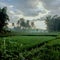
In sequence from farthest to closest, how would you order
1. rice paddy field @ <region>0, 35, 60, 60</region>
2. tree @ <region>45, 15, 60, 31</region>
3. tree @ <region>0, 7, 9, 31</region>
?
tree @ <region>45, 15, 60, 31</region>, tree @ <region>0, 7, 9, 31</region>, rice paddy field @ <region>0, 35, 60, 60</region>

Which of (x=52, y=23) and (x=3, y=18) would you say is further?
(x=52, y=23)

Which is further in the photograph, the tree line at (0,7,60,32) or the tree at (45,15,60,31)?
the tree at (45,15,60,31)

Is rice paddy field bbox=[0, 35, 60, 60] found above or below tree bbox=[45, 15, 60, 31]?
below

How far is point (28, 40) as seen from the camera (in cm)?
1327

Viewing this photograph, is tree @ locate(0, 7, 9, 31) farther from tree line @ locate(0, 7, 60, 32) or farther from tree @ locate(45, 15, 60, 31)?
tree @ locate(45, 15, 60, 31)

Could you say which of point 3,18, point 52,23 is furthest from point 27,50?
point 52,23

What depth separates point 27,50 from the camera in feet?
39.6

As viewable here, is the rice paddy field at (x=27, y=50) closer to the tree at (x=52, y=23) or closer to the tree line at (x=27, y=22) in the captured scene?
the tree line at (x=27, y=22)

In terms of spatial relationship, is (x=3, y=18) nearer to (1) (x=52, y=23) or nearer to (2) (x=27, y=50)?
→ (2) (x=27, y=50)

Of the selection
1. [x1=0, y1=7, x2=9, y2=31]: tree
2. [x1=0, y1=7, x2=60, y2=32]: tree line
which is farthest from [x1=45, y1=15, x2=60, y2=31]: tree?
[x1=0, y1=7, x2=9, y2=31]: tree

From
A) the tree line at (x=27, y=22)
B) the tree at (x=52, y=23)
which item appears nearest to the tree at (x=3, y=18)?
the tree line at (x=27, y=22)

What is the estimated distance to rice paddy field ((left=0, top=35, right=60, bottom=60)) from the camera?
10437mm

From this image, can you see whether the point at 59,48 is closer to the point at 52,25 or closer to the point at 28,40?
the point at 28,40

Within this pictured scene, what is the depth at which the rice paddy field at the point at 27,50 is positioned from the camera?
10.4 meters
